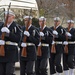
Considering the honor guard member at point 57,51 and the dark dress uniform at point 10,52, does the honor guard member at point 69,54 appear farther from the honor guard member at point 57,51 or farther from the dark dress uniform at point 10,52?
the dark dress uniform at point 10,52

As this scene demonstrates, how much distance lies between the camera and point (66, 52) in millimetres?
9719

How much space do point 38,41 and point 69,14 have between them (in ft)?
72.9

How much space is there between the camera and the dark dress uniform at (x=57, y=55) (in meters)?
9.23

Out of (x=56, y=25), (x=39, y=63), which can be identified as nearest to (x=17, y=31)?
(x=39, y=63)

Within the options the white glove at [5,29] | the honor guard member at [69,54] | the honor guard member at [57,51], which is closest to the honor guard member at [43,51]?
the honor guard member at [57,51]

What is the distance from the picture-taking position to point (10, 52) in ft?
22.9

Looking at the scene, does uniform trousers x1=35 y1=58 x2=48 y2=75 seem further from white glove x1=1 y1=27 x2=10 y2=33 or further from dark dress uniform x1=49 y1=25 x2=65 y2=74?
white glove x1=1 y1=27 x2=10 y2=33

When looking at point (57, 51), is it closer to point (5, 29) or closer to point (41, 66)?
point (41, 66)

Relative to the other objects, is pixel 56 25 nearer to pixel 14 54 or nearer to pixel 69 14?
pixel 14 54

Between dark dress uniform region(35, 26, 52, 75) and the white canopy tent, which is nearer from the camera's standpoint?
dark dress uniform region(35, 26, 52, 75)

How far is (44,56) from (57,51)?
87 centimetres

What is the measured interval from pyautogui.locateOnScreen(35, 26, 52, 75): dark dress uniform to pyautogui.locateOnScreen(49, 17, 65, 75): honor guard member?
402 mm

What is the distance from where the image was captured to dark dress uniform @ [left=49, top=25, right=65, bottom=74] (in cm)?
923

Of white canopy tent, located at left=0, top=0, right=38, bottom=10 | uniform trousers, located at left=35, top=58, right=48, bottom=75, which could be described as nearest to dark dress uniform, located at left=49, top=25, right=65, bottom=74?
uniform trousers, located at left=35, top=58, right=48, bottom=75
